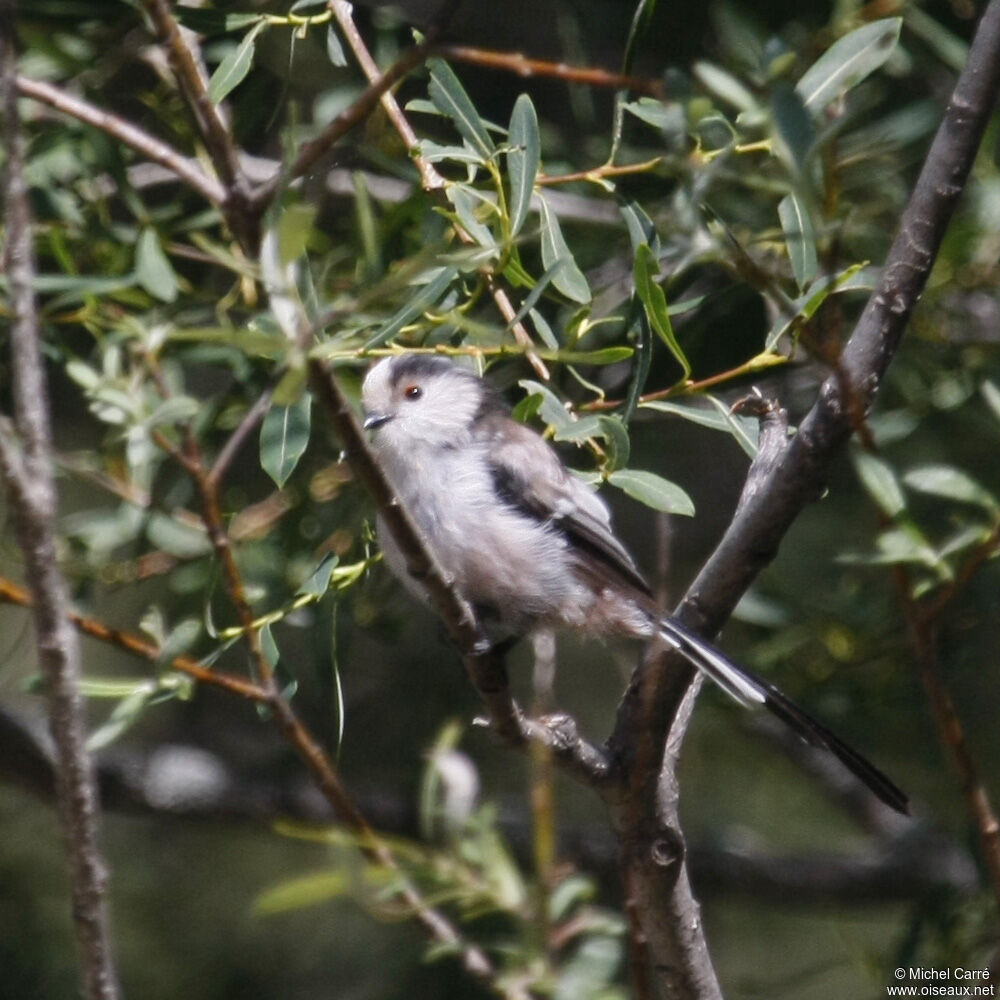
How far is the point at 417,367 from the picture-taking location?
3.10 m

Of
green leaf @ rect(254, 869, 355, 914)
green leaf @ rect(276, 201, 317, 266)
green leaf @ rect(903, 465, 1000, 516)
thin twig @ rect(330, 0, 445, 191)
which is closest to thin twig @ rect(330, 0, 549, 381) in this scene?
thin twig @ rect(330, 0, 445, 191)

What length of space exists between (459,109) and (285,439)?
0.62 m

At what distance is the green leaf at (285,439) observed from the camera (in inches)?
87.6

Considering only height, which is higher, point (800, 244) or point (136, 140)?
point (136, 140)

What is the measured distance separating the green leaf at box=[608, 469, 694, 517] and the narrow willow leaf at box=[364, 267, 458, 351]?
436mm

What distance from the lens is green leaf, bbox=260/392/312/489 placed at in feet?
7.30

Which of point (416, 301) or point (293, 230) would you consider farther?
point (416, 301)

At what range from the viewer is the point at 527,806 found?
14.0 ft

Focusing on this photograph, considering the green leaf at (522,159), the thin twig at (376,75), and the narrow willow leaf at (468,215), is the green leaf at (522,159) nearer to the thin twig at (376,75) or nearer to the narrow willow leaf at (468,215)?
the narrow willow leaf at (468,215)

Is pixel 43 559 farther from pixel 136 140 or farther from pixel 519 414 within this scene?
pixel 519 414

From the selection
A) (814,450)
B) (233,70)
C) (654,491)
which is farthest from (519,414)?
(233,70)

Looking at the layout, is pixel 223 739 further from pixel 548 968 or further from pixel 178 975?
pixel 548 968

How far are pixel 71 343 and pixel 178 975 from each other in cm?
197

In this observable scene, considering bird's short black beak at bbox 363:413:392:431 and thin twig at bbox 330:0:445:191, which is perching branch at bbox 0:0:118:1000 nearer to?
thin twig at bbox 330:0:445:191
